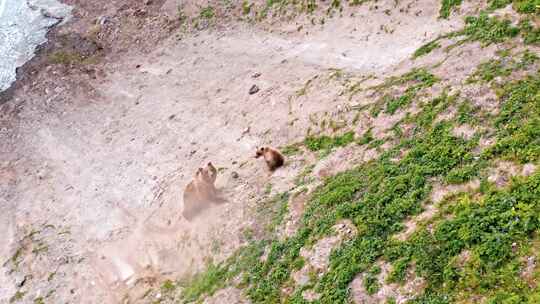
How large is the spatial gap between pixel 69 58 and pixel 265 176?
18.4 metres

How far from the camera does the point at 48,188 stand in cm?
2175

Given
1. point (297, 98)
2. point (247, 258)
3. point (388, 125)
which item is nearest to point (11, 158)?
point (297, 98)

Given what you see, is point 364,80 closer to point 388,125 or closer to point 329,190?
point 388,125

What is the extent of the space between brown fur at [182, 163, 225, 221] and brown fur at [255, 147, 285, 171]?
1.88 meters

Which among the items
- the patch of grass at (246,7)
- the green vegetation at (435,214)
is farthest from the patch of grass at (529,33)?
the patch of grass at (246,7)

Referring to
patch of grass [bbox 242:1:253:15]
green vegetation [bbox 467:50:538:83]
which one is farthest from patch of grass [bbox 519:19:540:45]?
patch of grass [bbox 242:1:253:15]

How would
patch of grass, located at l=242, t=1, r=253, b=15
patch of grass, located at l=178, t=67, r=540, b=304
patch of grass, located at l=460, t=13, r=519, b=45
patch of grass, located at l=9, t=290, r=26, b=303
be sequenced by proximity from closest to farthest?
patch of grass, located at l=178, t=67, r=540, b=304, patch of grass, located at l=460, t=13, r=519, b=45, patch of grass, located at l=9, t=290, r=26, b=303, patch of grass, located at l=242, t=1, r=253, b=15

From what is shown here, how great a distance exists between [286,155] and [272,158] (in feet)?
2.82

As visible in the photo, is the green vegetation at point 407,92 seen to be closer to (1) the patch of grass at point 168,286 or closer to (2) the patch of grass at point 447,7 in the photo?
(2) the patch of grass at point 447,7

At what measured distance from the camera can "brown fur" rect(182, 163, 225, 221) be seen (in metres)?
16.3

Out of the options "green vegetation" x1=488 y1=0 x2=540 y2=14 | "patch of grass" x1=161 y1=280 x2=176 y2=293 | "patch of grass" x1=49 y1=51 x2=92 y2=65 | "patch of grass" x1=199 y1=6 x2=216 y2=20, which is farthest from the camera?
"patch of grass" x1=49 y1=51 x2=92 y2=65

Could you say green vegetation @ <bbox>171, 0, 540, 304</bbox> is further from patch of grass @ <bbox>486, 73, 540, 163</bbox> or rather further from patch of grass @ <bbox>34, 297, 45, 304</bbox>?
patch of grass @ <bbox>34, 297, 45, 304</bbox>

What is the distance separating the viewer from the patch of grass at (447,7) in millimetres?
19609

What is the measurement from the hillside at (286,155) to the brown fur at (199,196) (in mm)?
314
